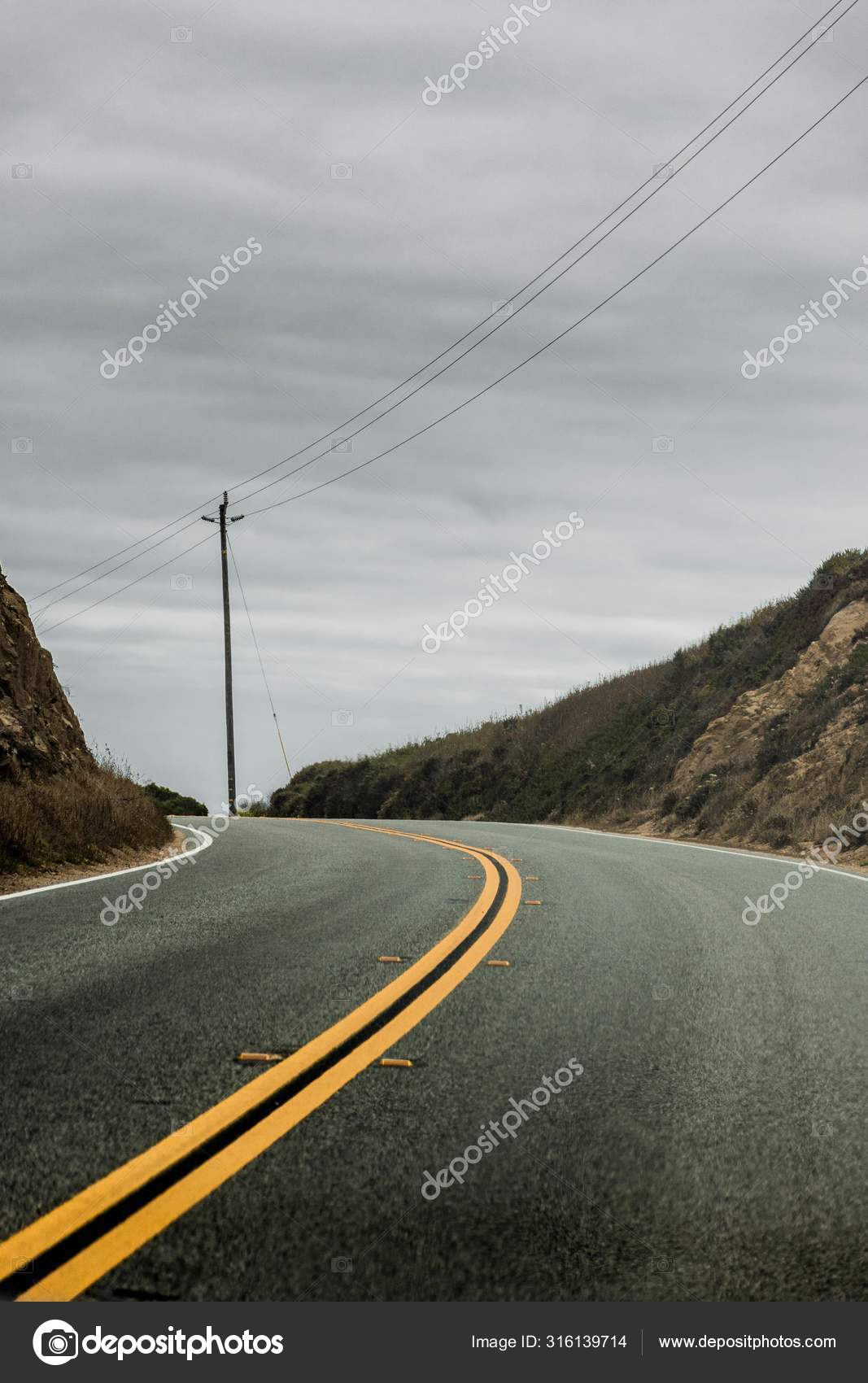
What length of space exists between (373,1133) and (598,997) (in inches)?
101

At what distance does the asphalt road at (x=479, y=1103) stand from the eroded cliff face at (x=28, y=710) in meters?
8.54

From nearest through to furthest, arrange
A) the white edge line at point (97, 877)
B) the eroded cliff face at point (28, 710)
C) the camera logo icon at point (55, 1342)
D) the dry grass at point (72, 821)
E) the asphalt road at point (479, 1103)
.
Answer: the camera logo icon at point (55, 1342), the asphalt road at point (479, 1103), the white edge line at point (97, 877), the dry grass at point (72, 821), the eroded cliff face at point (28, 710)

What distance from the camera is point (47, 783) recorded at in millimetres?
17188

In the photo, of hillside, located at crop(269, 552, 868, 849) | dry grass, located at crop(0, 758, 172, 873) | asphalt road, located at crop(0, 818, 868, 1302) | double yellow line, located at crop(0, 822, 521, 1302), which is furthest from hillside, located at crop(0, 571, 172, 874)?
hillside, located at crop(269, 552, 868, 849)

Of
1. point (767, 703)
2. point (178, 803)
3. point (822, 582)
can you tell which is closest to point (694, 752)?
point (767, 703)

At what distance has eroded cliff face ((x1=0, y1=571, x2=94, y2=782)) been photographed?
17.3 m

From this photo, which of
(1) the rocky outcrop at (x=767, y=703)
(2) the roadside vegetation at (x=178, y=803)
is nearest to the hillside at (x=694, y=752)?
(1) the rocky outcrop at (x=767, y=703)

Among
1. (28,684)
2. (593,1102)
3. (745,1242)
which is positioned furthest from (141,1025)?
(28,684)

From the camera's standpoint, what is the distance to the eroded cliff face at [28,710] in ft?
56.7

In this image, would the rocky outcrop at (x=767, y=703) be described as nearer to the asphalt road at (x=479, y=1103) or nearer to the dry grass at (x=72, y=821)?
the dry grass at (x=72, y=821)

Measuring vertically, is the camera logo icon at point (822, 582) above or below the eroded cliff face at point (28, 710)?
above

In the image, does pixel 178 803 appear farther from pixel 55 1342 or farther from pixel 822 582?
pixel 55 1342

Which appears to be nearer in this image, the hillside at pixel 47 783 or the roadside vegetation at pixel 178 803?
the hillside at pixel 47 783

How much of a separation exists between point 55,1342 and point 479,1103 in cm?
208
